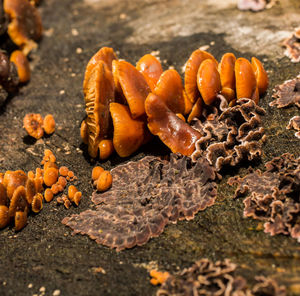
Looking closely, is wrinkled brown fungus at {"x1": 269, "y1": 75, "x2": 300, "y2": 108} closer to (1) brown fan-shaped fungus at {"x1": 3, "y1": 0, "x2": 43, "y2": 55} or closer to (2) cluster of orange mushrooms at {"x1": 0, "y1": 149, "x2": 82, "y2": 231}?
(2) cluster of orange mushrooms at {"x1": 0, "y1": 149, "x2": 82, "y2": 231}

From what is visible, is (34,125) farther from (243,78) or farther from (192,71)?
(243,78)

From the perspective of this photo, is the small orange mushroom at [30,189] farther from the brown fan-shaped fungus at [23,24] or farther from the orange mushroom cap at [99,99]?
the brown fan-shaped fungus at [23,24]

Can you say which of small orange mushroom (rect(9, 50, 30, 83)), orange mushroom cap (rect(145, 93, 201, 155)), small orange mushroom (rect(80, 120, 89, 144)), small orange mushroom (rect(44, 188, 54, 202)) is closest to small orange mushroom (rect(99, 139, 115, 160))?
small orange mushroom (rect(80, 120, 89, 144))

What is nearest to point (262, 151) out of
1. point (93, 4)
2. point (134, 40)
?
point (134, 40)

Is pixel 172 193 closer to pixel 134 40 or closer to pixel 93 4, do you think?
pixel 134 40

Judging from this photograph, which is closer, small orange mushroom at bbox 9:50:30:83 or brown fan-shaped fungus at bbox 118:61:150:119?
brown fan-shaped fungus at bbox 118:61:150:119

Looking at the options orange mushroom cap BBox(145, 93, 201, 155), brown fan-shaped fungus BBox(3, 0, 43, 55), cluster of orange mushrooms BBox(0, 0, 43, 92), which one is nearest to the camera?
orange mushroom cap BBox(145, 93, 201, 155)

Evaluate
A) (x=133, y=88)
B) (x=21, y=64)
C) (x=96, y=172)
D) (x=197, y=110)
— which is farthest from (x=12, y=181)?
(x=21, y=64)
